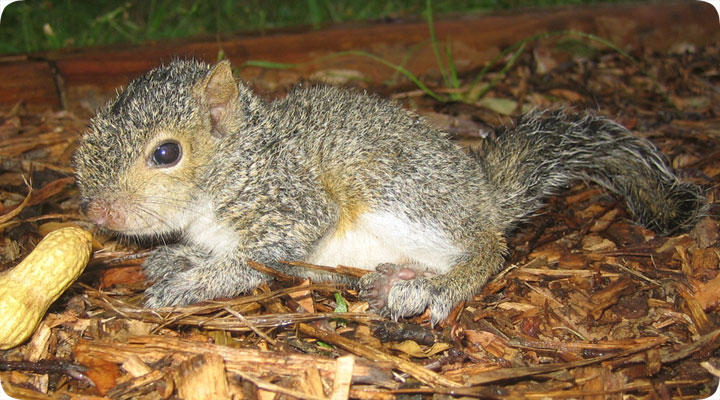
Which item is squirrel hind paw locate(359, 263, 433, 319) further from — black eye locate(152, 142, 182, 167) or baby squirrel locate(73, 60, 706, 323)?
black eye locate(152, 142, 182, 167)

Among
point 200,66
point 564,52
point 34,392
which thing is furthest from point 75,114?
point 564,52

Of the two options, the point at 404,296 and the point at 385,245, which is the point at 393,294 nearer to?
the point at 404,296

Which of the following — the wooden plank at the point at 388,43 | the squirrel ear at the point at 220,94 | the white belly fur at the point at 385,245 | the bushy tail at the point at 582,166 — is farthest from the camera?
the wooden plank at the point at 388,43

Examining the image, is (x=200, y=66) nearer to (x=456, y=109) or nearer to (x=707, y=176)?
(x=456, y=109)

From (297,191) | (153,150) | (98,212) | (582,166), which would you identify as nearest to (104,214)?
(98,212)

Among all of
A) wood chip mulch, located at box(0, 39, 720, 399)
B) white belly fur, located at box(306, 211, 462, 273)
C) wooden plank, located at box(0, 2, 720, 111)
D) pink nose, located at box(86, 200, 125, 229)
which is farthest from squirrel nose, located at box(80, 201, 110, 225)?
wooden plank, located at box(0, 2, 720, 111)

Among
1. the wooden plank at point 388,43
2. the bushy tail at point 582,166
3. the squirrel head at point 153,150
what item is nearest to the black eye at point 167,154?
the squirrel head at point 153,150

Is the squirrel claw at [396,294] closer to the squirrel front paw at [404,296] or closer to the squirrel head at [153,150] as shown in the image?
the squirrel front paw at [404,296]
